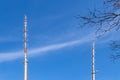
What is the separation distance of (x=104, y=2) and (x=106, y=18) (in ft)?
1.73

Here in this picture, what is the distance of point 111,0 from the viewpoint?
1394 centimetres

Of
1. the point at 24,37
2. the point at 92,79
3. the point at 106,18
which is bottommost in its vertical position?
the point at 106,18

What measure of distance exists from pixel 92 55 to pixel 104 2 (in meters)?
25.0

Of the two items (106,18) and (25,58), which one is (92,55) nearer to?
(25,58)

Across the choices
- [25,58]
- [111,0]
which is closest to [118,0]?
[111,0]

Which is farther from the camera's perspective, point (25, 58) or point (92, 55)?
point (92, 55)

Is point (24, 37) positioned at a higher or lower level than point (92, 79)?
higher

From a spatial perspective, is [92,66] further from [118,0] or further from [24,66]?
[118,0]

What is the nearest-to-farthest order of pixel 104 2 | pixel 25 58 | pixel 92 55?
pixel 104 2
pixel 25 58
pixel 92 55

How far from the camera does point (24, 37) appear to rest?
36.7m

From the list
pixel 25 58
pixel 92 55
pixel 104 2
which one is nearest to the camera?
pixel 104 2

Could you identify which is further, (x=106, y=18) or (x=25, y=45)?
(x=25, y=45)

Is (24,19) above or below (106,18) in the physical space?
above

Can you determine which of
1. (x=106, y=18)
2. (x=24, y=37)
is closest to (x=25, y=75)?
(x=24, y=37)
